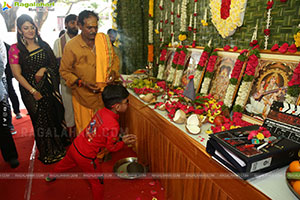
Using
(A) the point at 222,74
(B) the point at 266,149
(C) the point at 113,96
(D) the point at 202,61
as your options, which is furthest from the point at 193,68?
(B) the point at 266,149

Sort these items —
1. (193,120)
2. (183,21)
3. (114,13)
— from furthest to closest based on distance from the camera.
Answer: (114,13)
(183,21)
(193,120)

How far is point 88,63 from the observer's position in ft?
7.02

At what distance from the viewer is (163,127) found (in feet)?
5.52

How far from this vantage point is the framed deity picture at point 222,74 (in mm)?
1664

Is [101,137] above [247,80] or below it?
below

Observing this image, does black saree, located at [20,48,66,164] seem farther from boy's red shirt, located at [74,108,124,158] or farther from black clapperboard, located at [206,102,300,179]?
black clapperboard, located at [206,102,300,179]

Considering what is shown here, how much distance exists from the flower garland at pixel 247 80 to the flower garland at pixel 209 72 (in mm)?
385

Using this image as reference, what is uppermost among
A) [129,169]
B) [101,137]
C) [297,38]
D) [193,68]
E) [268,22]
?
[268,22]

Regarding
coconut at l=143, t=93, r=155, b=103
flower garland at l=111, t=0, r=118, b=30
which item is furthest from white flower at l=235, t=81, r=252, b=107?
flower garland at l=111, t=0, r=118, b=30

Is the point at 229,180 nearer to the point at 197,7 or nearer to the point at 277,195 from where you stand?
the point at 277,195

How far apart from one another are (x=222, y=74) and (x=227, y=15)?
0.50m

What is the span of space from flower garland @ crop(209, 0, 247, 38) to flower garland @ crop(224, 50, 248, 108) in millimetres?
259

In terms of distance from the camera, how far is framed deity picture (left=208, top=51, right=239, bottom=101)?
1.66 meters

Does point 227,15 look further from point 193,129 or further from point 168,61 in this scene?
point 168,61
